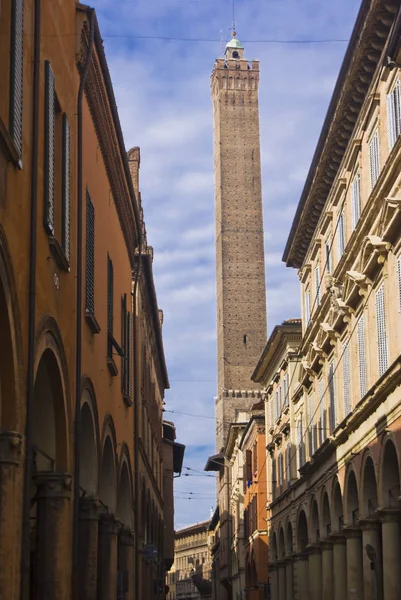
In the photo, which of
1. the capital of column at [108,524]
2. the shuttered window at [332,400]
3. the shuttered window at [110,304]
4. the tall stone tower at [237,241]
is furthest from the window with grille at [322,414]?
the tall stone tower at [237,241]

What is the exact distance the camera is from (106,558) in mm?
22984

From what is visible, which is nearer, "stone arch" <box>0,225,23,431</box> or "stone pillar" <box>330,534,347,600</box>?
"stone arch" <box>0,225,23,431</box>

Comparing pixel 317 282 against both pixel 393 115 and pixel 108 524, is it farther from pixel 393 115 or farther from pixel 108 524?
pixel 108 524

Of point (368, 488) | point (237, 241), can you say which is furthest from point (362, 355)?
point (237, 241)

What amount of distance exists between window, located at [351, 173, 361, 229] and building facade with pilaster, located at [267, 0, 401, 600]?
0.03 metres

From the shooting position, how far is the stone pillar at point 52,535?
592 inches

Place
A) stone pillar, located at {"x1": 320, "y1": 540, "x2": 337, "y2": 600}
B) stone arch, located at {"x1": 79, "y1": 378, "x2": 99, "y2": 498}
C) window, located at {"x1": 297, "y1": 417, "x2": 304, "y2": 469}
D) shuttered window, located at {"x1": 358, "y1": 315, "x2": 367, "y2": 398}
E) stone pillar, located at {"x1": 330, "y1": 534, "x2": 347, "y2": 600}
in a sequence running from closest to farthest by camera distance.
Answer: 1. stone arch, located at {"x1": 79, "y1": 378, "x2": 99, "y2": 498}
2. shuttered window, located at {"x1": 358, "y1": 315, "x2": 367, "y2": 398}
3. stone pillar, located at {"x1": 330, "y1": 534, "x2": 347, "y2": 600}
4. stone pillar, located at {"x1": 320, "y1": 540, "x2": 337, "y2": 600}
5. window, located at {"x1": 297, "y1": 417, "x2": 304, "y2": 469}

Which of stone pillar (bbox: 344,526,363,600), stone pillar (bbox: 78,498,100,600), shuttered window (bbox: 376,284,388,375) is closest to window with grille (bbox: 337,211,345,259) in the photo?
shuttered window (bbox: 376,284,388,375)

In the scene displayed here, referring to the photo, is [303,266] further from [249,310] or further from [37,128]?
[249,310]

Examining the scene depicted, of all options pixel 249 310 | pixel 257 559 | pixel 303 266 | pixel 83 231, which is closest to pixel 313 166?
pixel 303 266

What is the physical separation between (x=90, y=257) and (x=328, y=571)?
15725mm

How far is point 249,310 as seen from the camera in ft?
346

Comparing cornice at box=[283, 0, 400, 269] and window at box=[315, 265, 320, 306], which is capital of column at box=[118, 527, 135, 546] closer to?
window at box=[315, 265, 320, 306]

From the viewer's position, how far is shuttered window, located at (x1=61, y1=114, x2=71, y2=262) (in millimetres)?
15518
